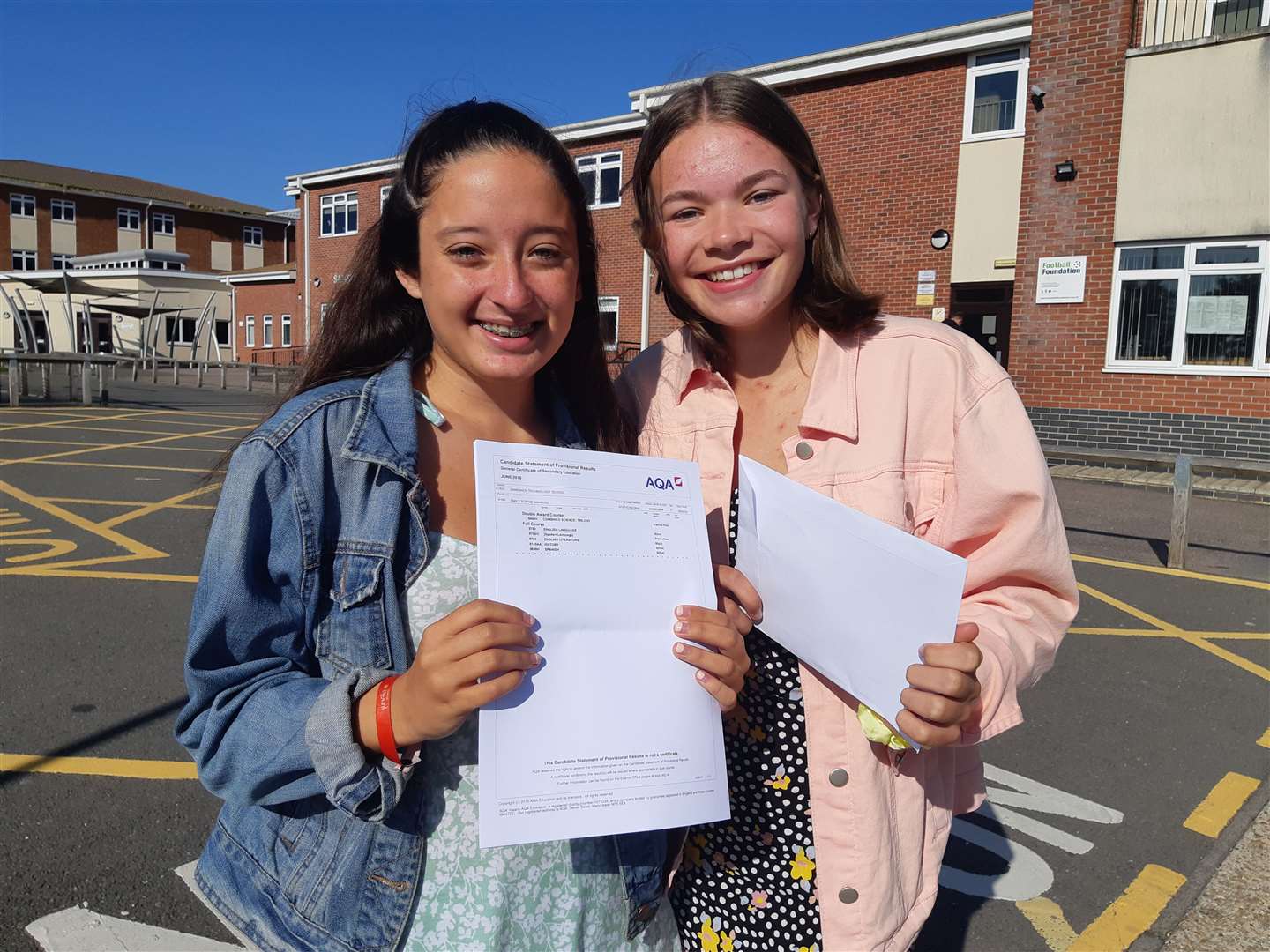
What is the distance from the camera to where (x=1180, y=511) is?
771cm

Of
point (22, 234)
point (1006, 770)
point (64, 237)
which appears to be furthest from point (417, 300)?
point (64, 237)

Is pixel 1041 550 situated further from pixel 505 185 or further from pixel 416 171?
pixel 416 171

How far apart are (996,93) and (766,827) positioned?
57.7 ft

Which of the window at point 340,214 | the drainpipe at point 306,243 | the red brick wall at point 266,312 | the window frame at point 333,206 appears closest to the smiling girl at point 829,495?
the window frame at point 333,206

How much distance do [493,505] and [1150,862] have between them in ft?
10.6

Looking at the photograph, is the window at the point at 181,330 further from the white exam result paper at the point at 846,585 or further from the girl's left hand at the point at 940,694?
the girl's left hand at the point at 940,694

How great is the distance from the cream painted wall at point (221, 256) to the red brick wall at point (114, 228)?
217 mm

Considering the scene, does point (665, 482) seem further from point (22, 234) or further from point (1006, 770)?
point (22, 234)

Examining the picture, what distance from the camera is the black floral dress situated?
163cm

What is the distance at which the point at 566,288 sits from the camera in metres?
1.55

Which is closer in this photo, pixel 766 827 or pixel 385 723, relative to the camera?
pixel 385 723

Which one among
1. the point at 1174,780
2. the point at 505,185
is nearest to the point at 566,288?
the point at 505,185

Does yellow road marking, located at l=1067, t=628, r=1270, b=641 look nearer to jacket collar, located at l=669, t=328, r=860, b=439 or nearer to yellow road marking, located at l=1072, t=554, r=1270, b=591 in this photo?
yellow road marking, located at l=1072, t=554, r=1270, b=591

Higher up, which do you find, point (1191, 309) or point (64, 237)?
point (64, 237)
